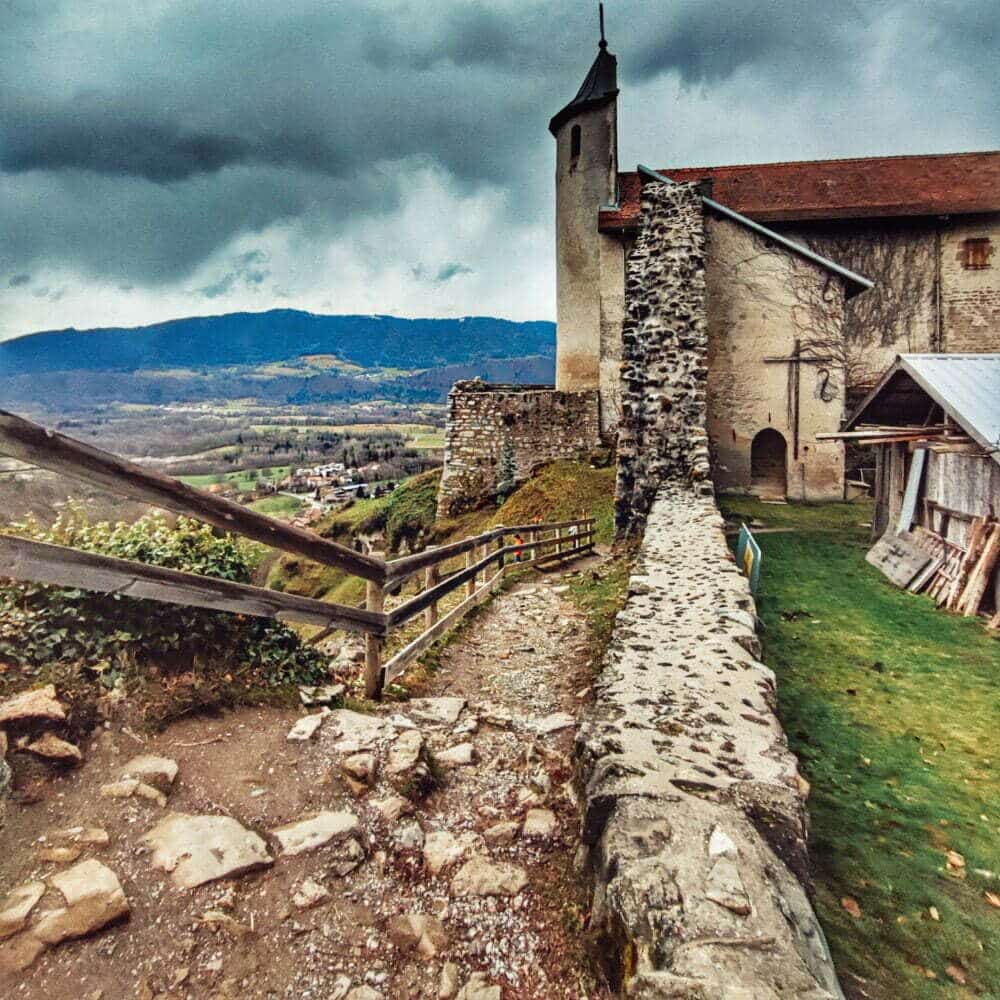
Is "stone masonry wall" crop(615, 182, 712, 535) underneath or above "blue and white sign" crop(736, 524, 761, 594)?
above

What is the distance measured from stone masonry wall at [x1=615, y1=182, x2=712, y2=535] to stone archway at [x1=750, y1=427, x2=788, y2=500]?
16.6 ft

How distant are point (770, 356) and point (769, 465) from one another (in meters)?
2.78

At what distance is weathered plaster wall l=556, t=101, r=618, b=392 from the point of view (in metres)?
23.8

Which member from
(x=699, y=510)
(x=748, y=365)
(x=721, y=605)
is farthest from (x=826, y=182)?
(x=721, y=605)

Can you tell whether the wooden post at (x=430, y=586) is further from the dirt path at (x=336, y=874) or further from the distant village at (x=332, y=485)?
the distant village at (x=332, y=485)

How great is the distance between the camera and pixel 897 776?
3.99m

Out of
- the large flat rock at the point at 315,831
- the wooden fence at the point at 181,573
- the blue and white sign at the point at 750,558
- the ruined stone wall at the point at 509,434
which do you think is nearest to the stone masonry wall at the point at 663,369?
the blue and white sign at the point at 750,558

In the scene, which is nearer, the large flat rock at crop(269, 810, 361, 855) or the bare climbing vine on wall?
the large flat rock at crop(269, 810, 361, 855)

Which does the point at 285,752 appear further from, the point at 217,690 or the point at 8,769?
the point at 8,769

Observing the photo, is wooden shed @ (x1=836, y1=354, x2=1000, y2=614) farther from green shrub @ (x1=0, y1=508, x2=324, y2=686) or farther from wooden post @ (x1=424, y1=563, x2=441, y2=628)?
green shrub @ (x1=0, y1=508, x2=324, y2=686)

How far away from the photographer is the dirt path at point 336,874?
2064 millimetres

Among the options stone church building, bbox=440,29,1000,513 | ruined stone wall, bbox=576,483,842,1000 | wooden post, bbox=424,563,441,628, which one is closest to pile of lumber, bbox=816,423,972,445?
stone church building, bbox=440,29,1000,513

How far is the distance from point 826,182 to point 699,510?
19.0m

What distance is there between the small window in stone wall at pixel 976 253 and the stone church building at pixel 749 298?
0.04 meters
